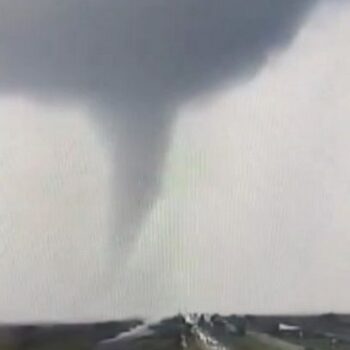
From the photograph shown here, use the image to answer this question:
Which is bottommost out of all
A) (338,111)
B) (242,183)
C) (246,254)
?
(246,254)

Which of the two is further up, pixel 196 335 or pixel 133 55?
pixel 133 55

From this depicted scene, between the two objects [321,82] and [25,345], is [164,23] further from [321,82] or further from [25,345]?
[25,345]

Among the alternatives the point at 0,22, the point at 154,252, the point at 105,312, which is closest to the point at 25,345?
the point at 105,312

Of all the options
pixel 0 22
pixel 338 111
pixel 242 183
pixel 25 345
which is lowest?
pixel 25 345

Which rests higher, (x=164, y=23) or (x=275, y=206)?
(x=164, y=23)

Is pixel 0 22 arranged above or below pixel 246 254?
above

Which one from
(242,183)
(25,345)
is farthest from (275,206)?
(25,345)

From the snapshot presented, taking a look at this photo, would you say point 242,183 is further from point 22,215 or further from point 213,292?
point 22,215

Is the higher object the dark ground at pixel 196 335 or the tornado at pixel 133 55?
the tornado at pixel 133 55

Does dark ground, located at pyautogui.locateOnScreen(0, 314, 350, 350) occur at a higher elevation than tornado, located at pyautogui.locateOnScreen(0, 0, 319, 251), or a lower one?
lower
